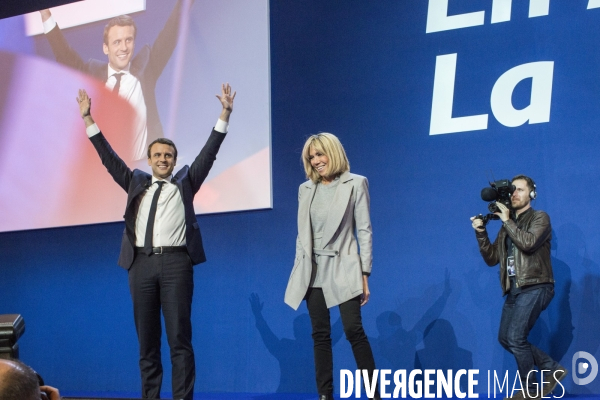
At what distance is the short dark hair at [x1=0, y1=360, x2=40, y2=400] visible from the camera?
0.89m

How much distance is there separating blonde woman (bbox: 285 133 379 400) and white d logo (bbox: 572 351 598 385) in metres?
1.51

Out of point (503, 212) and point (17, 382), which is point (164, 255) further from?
point (17, 382)

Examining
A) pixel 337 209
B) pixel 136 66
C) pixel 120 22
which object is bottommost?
pixel 337 209

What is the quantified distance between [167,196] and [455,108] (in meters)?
1.97

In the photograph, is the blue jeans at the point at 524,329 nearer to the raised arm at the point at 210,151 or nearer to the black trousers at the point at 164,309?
the black trousers at the point at 164,309

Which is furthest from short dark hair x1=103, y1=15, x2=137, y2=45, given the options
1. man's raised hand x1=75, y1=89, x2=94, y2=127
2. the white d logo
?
the white d logo

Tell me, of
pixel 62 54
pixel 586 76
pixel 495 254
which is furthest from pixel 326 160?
pixel 62 54

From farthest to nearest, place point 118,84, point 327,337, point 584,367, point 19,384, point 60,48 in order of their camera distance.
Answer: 1. point 60,48
2. point 118,84
3. point 584,367
4. point 327,337
5. point 19,384

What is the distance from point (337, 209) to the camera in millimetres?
3125

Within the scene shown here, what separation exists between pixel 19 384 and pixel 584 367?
11.8 feet

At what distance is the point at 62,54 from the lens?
5262 millimetres

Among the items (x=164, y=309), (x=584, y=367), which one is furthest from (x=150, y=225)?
(x=584, y=367)

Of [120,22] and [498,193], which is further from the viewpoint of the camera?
[120,22]

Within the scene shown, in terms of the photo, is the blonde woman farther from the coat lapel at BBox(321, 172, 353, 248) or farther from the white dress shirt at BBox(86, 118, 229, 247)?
the white dress shirt at BBox(86, 118, 229, 247)
